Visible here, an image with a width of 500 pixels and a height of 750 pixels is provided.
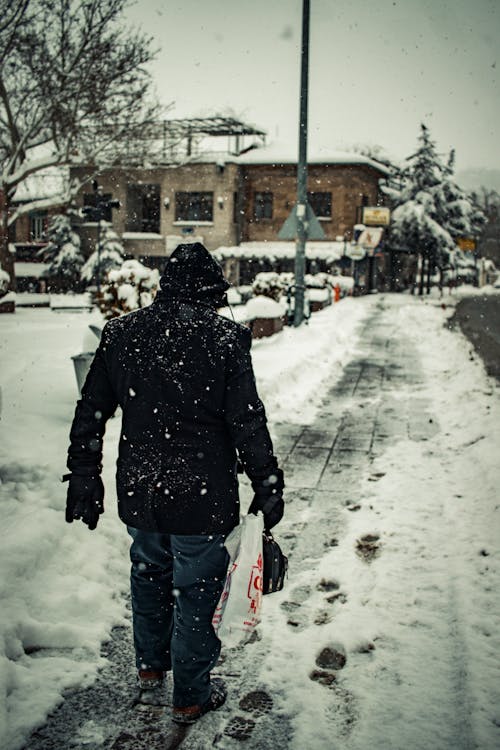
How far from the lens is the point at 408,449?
629 cm

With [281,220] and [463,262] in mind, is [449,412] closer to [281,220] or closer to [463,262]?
[281,220]

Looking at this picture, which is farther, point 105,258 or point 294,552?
point 105,258

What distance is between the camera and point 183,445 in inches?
95.3

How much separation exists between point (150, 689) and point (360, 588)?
141 centimetres

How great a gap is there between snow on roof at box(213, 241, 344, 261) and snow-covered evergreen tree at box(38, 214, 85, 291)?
28.5 feet

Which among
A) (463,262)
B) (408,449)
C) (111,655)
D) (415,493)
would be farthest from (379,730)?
(463,262)

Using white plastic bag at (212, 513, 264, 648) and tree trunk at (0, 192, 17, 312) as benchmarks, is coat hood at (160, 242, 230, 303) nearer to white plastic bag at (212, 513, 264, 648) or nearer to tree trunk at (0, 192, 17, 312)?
white plastic bag at (212, 513, 264, 648)

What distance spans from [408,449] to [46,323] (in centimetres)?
1280

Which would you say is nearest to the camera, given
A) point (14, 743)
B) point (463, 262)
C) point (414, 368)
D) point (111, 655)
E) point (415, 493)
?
point (14, 743)

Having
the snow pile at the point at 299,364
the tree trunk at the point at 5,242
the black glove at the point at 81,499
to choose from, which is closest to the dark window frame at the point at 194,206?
the tree trunk at the point at 5,242

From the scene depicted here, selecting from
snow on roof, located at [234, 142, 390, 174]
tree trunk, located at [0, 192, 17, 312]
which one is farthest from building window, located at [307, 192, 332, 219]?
tree trunk, located at [0, 192, 17, 312]

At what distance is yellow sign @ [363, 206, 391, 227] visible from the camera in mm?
37969

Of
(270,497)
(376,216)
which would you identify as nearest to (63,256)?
(376,216)

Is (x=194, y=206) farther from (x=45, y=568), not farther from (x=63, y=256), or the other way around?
(x=45, y=568)
